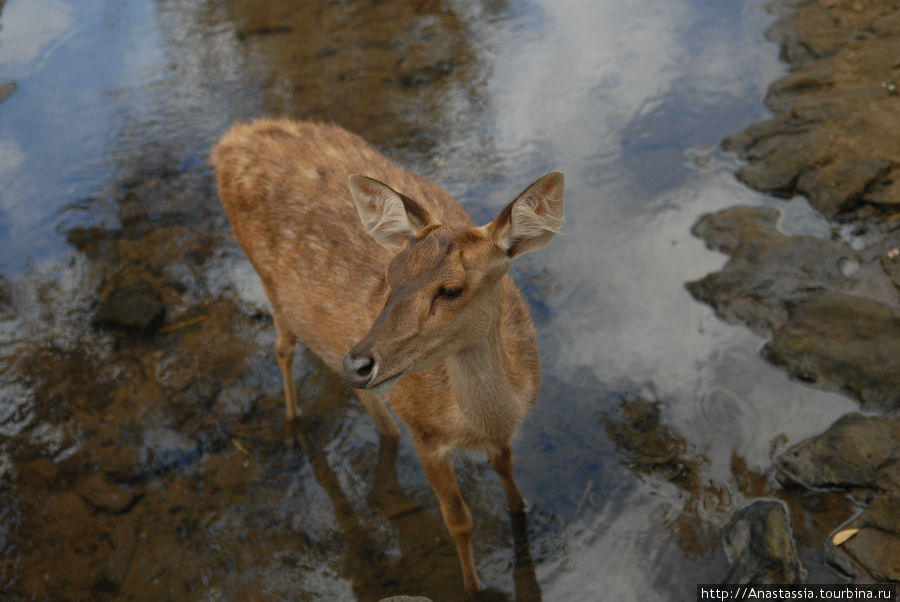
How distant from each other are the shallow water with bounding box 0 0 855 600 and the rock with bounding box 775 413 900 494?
0.49ft

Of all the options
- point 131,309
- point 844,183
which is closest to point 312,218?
point 131,309

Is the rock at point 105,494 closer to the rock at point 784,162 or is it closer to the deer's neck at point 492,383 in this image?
the deer's neck at point 492,383

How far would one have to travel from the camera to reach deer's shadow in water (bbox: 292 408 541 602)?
387 centimetres

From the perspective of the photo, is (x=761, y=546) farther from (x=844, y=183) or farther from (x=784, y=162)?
(x=784, y=162)

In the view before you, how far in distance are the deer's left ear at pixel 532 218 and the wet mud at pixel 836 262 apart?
1.81 m

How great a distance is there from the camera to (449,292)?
2900 millimetres

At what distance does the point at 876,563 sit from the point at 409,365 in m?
2.24

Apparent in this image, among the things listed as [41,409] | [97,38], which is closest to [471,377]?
[41,409]

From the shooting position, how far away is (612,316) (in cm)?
520

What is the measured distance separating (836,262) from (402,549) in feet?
11.0

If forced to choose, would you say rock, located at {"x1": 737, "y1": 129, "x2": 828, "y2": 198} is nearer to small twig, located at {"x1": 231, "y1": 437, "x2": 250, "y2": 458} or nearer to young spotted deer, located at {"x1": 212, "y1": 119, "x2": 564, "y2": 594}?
young spotted deer, located at {"x1": 212, "y1": 119, "x2": 564, "y2": 594}

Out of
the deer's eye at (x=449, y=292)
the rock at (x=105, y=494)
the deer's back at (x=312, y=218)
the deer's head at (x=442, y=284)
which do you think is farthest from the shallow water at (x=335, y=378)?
the deer's eye at (x=449, y=292)

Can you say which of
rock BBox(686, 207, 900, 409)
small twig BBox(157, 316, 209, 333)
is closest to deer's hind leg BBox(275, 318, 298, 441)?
small twig BBox(157, 316, 209, 333)

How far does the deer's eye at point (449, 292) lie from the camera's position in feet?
9.48
